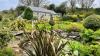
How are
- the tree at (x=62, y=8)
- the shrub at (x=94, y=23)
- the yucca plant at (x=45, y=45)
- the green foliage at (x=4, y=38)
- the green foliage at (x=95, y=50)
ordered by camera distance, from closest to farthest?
1. the yucca plant at (x=45, y=45)
2. the green foliage at (x=95, y=50)
3. the green foliage at (x=4, y=38)
4. the shrub at (x=94, y=23)
5. the tree at (x=62, y=8)

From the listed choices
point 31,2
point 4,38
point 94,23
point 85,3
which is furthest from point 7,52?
point 31,2

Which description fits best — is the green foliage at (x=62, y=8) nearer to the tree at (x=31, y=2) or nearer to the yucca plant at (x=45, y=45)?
the tree at (x=31, y=2)

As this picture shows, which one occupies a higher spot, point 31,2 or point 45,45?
point 45,45

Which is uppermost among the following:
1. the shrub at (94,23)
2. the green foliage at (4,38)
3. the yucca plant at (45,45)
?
the yucca plant at (45,45)

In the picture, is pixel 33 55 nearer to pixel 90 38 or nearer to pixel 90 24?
pixel 90 38

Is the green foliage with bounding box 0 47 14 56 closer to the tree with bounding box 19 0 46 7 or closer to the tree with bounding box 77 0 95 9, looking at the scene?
the tree with bounding box 77 0 95 9

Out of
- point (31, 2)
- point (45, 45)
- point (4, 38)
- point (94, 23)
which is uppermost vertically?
point (45, 45)

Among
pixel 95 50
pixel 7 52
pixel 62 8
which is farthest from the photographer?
pixel 62 8

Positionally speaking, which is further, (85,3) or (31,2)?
(31,2)

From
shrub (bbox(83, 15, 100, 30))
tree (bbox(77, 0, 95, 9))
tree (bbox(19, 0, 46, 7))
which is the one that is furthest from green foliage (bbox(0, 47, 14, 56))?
tree (bbox(19, 0, 46, 7))

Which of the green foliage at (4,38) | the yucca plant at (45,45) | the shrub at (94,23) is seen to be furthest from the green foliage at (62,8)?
the yucca plant at (45,45)

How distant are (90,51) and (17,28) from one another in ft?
27.4

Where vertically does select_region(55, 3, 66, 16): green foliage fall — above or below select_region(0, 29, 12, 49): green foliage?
below

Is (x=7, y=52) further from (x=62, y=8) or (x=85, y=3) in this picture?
(x=85, y=3)
